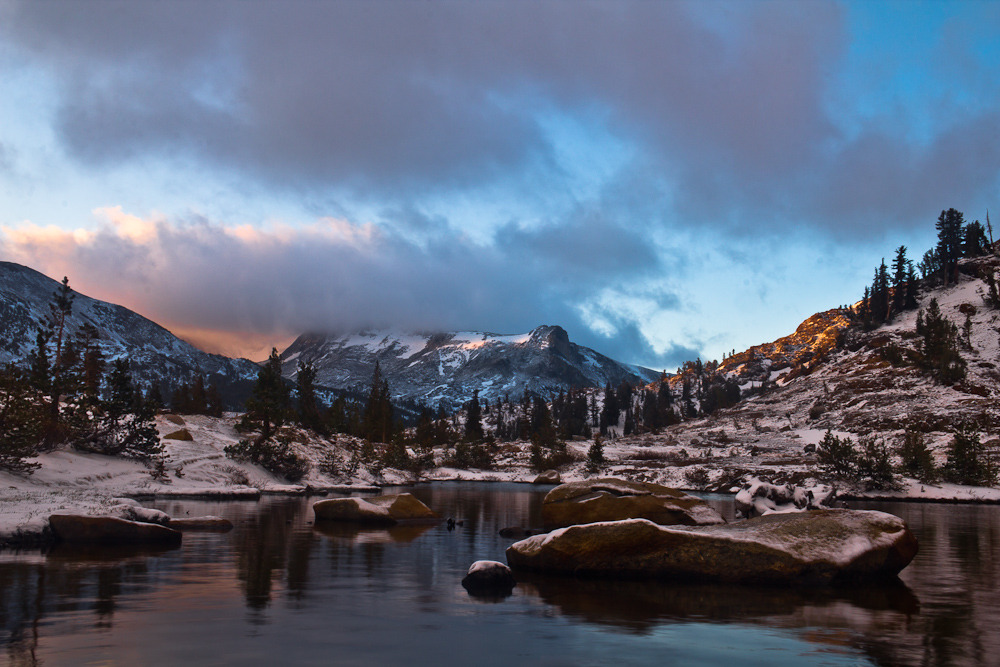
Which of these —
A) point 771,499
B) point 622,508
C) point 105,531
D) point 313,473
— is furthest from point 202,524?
point 313,473

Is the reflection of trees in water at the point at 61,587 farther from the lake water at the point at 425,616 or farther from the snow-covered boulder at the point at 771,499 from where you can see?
the snow-covered boulder at the point at 771,499

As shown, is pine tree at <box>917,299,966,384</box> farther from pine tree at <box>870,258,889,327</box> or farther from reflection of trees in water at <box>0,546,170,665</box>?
reflection of trees in water at <box>0,546,170,665</box>

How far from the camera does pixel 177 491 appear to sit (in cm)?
4672

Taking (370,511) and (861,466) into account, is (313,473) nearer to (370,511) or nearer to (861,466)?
(370,511)

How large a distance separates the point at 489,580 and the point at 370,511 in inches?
760

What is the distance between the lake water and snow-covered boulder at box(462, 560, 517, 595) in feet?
1.22

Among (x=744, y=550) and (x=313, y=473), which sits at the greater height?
(x=744, y=550)

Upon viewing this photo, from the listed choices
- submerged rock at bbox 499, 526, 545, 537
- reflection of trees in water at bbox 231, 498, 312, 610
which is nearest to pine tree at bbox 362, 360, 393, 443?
reflection of trees in water at bbox 231, 498, 312, 610

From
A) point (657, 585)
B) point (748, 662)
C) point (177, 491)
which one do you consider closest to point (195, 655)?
point (748, 662)

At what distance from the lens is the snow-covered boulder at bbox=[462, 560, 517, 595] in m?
16.3

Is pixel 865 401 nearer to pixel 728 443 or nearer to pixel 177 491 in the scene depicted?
pixel 728 443

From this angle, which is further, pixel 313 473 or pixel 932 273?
pixel 932 273

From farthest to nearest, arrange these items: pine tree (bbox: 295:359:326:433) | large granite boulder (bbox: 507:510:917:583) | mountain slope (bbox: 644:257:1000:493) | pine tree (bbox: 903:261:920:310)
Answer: pine tree (bbox: 903:261:920:310)
pine tree (bbox: 295:359:326:433)
mountain slope (bbox: 644:257:1000:493)
large granite boulder (bbox: 507:510:917:583)

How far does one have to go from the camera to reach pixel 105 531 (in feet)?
74.1
